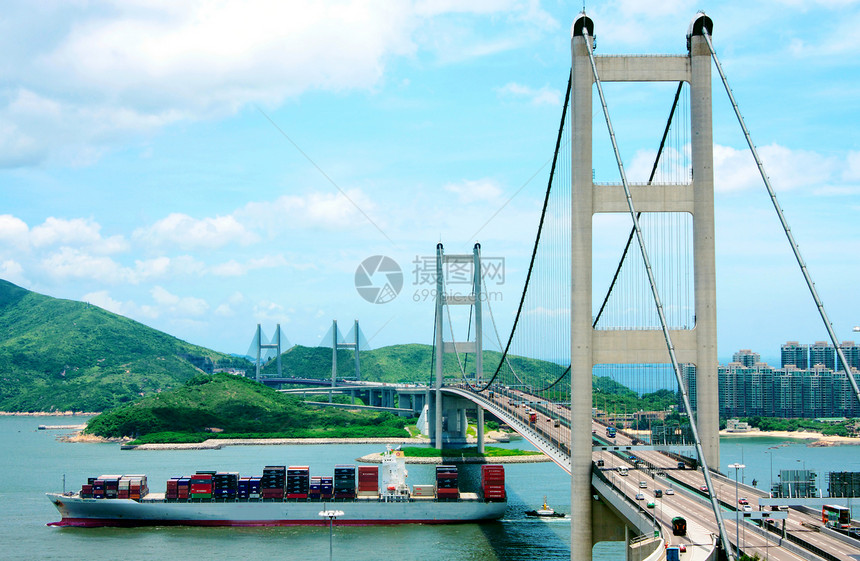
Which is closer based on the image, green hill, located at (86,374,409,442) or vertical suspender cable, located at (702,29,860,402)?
vertical suspender cable, located at (702,29,860,402)

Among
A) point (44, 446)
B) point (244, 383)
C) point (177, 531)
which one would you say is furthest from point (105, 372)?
point (177, 531)

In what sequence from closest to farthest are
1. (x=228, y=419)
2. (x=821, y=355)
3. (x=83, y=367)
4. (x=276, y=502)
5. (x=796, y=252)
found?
(x=796, y=252), (x=276, y=502), (x=228, y=419), (x=821, y=355), (x=83, y=367)

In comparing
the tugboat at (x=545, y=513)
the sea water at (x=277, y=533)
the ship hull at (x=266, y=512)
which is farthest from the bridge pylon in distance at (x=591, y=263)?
the ship hull at (x=266, y=512)

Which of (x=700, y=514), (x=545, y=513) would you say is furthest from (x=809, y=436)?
(x=700, y=514)

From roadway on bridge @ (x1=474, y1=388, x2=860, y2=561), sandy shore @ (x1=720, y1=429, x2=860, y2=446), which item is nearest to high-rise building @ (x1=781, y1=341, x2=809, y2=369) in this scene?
sandy shore @ (x1=720, y1=429, x2=860, y2=446)

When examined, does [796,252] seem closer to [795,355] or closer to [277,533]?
[277,533]

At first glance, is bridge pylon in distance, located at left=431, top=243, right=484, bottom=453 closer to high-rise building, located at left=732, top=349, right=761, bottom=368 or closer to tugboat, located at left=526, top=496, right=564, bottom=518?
tugboat, located at left=526, top=496, right=564, bottom=518
